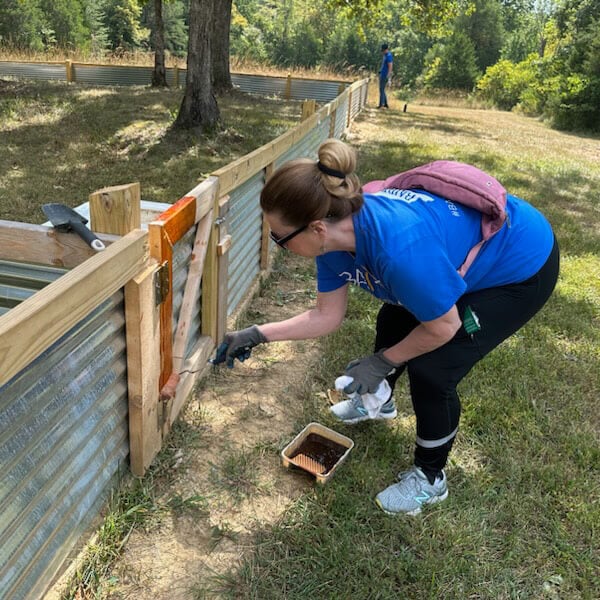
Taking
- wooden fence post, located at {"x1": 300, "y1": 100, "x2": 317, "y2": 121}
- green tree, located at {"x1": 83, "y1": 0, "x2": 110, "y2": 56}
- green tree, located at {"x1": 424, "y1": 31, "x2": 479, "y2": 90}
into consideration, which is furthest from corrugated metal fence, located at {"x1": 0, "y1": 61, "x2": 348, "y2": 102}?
green tree, located at {"x1": 424, "y1": 31, "x2": 479, "y2": 90}

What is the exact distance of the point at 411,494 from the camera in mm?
2508

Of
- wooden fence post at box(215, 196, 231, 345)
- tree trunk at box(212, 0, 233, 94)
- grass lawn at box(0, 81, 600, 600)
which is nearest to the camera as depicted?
grass lawn at box(0, 81, 600, 600)

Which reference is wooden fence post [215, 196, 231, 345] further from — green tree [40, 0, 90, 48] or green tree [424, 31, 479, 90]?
green tree [424, 31, 479, 90]

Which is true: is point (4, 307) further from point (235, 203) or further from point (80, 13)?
point (80, 13)

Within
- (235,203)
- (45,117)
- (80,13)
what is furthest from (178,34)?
(235,203)

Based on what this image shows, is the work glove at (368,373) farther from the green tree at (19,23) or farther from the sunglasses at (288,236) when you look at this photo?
the green tree at (19,23)

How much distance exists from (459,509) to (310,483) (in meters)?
0.71

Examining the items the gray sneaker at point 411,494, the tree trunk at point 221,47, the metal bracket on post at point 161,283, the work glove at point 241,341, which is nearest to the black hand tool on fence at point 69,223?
the metal bracket on post at point 161,283

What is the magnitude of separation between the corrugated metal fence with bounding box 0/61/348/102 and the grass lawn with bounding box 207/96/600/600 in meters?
15.3

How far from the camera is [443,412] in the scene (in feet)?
7.47

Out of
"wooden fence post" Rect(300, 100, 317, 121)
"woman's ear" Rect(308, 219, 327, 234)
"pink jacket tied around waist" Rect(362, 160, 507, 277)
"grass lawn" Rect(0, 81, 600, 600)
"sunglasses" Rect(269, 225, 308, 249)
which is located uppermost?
"pink jacket tied around waist" Rect(362, 160, 507, 277)

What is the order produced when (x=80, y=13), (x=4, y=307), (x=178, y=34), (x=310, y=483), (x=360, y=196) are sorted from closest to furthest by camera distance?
(x=360, y=196)
(x=4, y=307)
(x=310, y=483)
(x=80, y=13)
(x=178, y=34)

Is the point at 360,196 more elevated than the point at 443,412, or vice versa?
the point at 360,196

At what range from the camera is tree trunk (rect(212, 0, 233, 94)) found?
13750 millimetres
